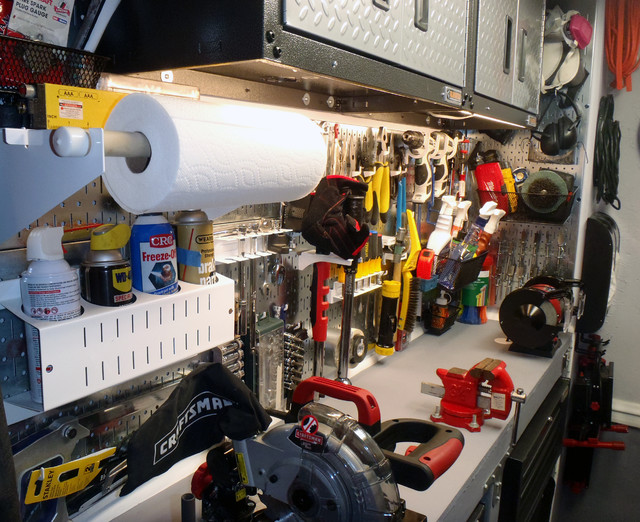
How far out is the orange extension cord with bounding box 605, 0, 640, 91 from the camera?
2662mm

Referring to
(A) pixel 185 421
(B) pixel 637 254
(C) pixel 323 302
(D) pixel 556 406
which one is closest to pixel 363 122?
(C) pixel 323 302

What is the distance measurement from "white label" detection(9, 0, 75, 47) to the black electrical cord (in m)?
2.51

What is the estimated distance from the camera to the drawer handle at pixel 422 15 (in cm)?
122

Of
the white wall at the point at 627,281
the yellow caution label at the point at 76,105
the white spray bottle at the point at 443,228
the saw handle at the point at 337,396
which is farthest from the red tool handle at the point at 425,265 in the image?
the white wall at the point at 627,281

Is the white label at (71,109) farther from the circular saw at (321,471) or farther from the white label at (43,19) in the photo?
the circular saw at (321,471)

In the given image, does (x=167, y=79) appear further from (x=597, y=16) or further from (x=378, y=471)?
(x=597, y=16)

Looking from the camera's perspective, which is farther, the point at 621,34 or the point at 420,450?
the point at 621,34

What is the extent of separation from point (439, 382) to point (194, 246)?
1143mm

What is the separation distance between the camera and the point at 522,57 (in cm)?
197

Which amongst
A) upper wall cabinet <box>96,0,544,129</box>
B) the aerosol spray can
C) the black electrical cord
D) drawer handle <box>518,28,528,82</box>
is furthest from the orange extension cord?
the aerosol spray can

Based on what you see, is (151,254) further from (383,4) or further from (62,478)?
(383,4)

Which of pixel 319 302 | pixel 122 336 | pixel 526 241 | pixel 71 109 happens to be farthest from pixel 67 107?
pixel 526 241

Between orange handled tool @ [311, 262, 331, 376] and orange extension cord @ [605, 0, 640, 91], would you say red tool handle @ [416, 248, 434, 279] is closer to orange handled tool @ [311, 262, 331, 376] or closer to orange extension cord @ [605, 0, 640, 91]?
orange handled tool @ [311, 262, 331, 376]

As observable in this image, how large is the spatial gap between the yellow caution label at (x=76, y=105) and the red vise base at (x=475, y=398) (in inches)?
47.9
